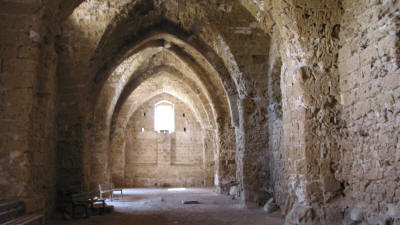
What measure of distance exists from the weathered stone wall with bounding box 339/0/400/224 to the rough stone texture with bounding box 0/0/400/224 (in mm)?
14

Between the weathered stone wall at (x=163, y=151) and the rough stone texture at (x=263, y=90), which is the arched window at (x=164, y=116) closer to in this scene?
the weathered stone wall at (x=163, y=151)

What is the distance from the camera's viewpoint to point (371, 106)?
4113 mm

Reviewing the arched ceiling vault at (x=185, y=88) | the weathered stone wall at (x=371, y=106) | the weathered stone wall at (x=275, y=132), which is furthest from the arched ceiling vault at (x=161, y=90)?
the weathered stone wall at (x=371, y=106)

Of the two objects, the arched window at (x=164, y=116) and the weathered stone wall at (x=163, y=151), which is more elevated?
the arched window at (x=164, y=116)

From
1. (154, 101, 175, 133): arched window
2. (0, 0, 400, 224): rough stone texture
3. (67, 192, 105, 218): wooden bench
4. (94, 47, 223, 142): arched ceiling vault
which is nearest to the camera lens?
(0, 0, 400, 224): rough stone texture

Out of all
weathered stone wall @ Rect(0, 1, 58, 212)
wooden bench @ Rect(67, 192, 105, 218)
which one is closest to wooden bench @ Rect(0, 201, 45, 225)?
weathered stone wall @ Rect(0, 1, 58, 212)

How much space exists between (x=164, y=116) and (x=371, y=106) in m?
16.2

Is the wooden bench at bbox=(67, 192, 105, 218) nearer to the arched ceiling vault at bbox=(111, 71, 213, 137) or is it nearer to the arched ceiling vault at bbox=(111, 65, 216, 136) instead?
the arched ceiling vault at bbox=(111, 65, 216, 136)

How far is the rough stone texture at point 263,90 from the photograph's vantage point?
4098mm

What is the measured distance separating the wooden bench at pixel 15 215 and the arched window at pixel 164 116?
14916 mm

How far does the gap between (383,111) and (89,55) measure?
6.20m

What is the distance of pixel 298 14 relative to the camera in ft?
16.5

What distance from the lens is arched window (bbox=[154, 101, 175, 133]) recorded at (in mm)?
19688

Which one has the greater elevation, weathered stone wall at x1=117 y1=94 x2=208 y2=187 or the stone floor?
Result: weathered stone wall at x1=117 y1=94 x2=208 y2=187
